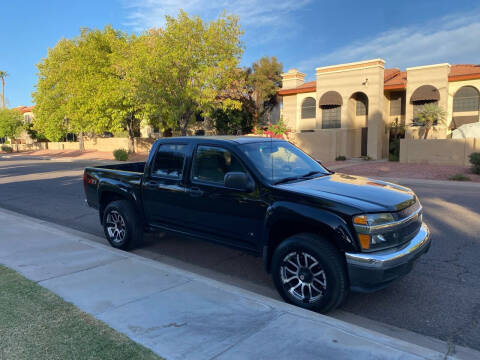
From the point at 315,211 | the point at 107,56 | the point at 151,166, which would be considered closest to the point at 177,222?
the point at 151,166

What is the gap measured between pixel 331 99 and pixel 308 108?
391 cm

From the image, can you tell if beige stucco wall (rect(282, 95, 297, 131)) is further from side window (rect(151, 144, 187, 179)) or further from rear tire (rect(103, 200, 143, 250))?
side window (rect(151, 144, 187, 179))

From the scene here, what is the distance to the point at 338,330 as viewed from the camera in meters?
3.55

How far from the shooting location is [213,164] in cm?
531

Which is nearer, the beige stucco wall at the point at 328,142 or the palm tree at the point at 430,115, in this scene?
the palm tree at the point at 430,115

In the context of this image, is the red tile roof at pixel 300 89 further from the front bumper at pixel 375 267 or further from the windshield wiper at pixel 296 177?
the front bumper at pixel 375 267

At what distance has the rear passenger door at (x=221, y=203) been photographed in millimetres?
4766

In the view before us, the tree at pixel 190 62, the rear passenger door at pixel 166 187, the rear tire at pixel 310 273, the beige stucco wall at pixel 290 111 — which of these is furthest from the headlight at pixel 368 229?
the beige stucco wall at pixel 290 111

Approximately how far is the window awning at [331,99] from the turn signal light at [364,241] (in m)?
26.5

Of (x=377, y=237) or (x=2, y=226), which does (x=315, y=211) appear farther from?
(x=2, y=226)

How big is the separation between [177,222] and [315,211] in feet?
7.60

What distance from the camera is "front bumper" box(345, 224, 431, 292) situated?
389cm

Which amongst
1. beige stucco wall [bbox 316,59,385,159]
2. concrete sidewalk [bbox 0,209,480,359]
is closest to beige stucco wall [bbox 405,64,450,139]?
beige stucco wall [bbox 316,59,385,159]

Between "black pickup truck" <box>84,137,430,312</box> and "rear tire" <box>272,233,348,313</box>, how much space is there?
11 mm
